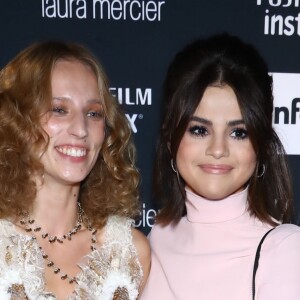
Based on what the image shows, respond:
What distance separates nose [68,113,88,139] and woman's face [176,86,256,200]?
0.30 metres

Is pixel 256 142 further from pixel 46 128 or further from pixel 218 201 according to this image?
pixel 46 128

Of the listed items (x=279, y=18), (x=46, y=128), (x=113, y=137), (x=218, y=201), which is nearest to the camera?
(x=46, y=128)

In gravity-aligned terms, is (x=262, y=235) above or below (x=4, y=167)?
below

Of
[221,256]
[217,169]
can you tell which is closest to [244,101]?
[217,169]

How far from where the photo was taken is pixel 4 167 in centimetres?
170

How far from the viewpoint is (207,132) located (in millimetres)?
1683

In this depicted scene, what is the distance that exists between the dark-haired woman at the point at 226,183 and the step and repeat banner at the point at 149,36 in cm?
53

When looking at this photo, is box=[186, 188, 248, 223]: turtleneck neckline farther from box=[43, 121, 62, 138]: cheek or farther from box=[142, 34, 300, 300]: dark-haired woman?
box=[43, 121, 62, 138]: cheek

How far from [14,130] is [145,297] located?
0.65m

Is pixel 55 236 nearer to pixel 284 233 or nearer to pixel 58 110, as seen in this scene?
pixel 58 110

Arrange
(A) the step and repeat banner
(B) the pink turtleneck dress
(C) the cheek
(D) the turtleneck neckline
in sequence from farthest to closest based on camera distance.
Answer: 1. (A) the step and repeat banner
2. (D) the turtleneck neckline
3. (C) the cheek
4. (B) the pink turtleneck dress

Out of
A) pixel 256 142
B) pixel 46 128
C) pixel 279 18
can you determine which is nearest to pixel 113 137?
pixel 46 128

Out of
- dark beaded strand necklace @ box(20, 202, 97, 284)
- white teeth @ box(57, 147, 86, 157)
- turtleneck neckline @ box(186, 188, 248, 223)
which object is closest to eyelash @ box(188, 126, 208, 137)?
turtleneck neckline @ box(186, 188, 248, 223)

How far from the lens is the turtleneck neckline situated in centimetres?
175
